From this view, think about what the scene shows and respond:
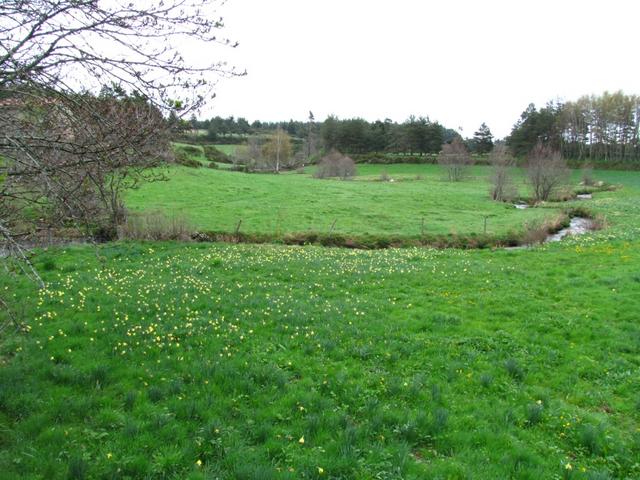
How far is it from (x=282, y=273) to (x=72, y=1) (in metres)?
11.7

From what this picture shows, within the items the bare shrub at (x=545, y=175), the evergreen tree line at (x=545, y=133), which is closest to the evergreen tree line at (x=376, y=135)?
Result: the evergreen tree line at (x=545, y=133)

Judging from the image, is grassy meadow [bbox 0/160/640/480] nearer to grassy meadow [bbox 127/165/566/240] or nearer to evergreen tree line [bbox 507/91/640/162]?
grassy meadow [bbox 127/165/566/240]

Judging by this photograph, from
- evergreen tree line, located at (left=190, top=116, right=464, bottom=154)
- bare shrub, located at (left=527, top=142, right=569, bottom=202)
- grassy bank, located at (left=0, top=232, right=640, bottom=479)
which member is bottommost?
grassy bank, located at (left=0, top=232, right=640, bottom=479)

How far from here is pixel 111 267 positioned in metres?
16.1

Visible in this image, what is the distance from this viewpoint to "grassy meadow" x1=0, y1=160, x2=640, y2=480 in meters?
5.77

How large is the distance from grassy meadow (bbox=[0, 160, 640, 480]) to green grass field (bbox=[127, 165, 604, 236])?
35.4ft

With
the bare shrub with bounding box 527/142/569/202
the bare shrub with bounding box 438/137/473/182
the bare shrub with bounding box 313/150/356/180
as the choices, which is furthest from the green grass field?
the bare shrub with bounding box 313/150/356/180

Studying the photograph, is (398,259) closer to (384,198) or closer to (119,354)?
(119,354)

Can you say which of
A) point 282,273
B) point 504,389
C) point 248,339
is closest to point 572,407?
point 504,389

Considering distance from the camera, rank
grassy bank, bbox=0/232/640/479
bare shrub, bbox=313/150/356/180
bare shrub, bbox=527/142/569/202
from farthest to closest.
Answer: bare shrub, bbox=313/150/356/180 → bare shrub, bbox=527/142/569/202 → grassy bank, bbox=0/232/640/479

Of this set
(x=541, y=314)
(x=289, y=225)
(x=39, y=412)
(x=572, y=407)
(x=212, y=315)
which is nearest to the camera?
(x=39, y=412)

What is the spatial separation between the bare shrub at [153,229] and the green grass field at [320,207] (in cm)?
323

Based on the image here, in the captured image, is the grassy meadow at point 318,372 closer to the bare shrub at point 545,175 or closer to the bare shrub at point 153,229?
the bare shrub at point 153,229

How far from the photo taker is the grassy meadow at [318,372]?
5.77 m
